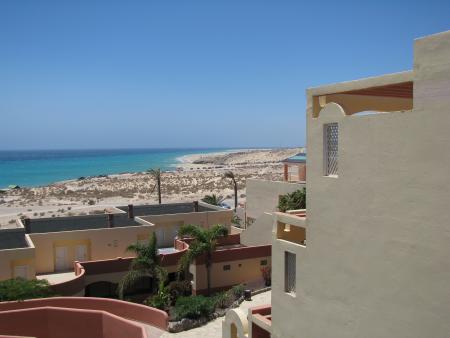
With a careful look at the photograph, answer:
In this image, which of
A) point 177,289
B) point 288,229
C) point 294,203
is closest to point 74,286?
point 177,289

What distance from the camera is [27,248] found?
2556 centimetres

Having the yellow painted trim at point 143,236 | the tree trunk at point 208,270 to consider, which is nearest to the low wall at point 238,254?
the tree trunk at point 208,270

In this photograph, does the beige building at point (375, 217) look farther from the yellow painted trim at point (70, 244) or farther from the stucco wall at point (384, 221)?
the yellow painted trim at point (70, 244)

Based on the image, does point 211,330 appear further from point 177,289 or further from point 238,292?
point 177,289

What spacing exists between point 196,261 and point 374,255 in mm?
18765

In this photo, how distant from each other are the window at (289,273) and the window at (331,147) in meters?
2.78

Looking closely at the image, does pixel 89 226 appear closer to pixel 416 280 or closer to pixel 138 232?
pixel 138 232

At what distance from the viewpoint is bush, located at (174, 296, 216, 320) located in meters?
22.6

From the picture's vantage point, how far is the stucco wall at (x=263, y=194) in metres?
32.3

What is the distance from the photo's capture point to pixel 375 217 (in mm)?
9766

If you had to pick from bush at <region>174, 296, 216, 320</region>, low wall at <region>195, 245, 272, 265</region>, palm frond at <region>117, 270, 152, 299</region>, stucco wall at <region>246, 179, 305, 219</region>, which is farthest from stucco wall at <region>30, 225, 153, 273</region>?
stucco wall at <region>246, 179, 305, 219</region>

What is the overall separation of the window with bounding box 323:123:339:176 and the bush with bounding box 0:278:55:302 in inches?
654

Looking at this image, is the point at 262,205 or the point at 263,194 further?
the point at 262,205

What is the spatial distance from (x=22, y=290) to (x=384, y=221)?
18.0 metres
